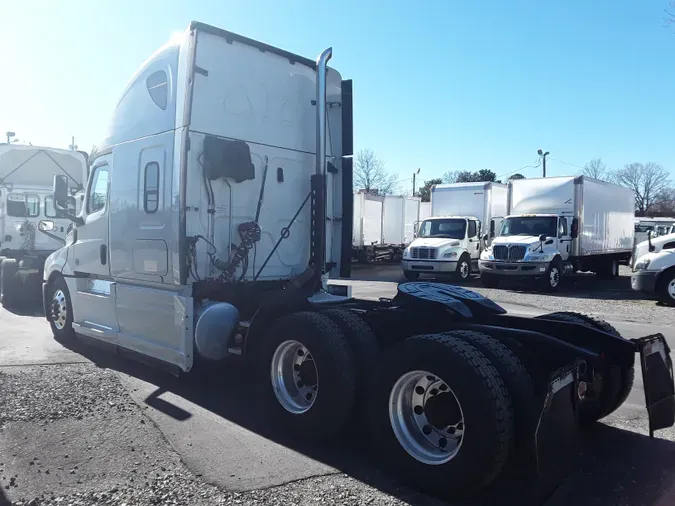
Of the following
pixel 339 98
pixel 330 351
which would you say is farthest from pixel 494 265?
pixel 330 351

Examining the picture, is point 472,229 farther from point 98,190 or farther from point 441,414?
point 441,414

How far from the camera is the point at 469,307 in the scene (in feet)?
16.5

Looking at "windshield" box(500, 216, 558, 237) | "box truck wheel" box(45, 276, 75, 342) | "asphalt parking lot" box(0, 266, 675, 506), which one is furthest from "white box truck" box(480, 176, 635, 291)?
"box truck wheel" box(45, 276, 75, 342)

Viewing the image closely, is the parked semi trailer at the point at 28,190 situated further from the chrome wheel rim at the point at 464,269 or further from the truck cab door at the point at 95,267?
the chrome wheel rim at the point at 464,269

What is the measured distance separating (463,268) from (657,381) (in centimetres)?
1689

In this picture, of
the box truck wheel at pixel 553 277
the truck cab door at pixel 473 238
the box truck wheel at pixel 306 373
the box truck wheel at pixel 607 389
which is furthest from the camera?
the truck cab door at pixel 473 238

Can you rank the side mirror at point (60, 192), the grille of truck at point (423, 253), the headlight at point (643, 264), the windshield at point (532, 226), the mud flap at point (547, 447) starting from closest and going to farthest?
the mud flap at point (547, 447), the side mirror at point (60, 192), the headlight at point (643, 264), the windshield at point (532, 226), the grille of truck at point (423, 253)

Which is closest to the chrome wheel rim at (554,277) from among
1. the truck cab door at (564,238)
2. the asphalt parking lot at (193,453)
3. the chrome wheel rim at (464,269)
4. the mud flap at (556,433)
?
the truck cab door at (564,238)

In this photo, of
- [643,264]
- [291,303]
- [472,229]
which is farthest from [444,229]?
[291,303]

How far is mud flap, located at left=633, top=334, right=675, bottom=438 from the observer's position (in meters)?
3.90

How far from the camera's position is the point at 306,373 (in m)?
4.70

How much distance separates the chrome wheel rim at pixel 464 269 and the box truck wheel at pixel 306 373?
16193mm

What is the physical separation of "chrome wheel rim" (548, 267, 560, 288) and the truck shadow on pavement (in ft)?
42.2

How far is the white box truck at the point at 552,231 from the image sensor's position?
17.3 metres
